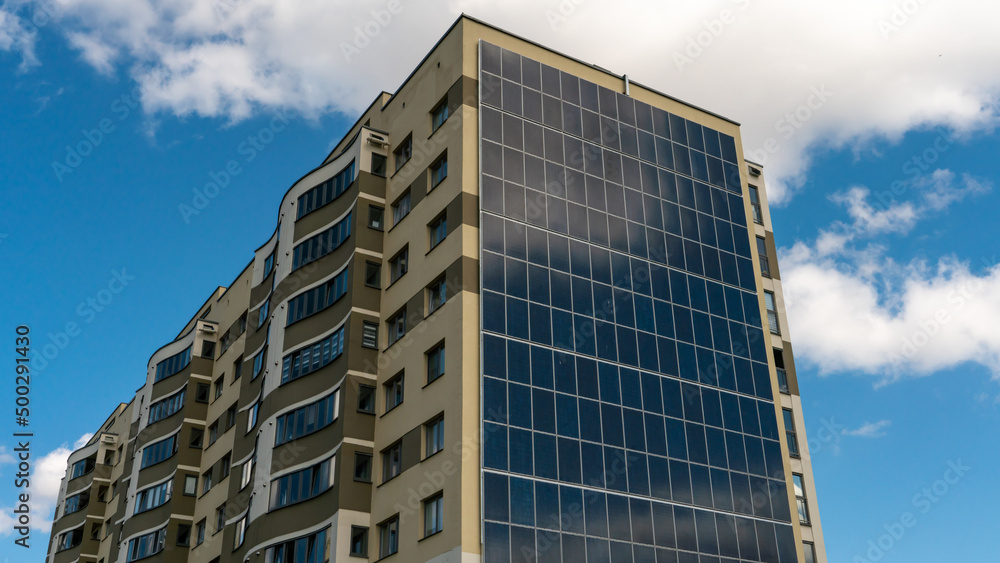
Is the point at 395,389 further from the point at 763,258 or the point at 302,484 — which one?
the point at 763,258

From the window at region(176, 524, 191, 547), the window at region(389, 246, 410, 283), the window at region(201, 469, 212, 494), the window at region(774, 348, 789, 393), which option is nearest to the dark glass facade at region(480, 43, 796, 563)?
the window at region(774, 348, 789, 393)

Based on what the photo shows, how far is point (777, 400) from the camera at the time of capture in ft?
156

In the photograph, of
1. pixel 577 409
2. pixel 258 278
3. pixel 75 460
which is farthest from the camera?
pixel 75 460

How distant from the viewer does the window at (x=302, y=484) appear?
136ft

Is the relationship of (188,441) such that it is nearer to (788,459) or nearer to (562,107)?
(562,107)

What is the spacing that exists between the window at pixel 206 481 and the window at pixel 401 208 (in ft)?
77.1

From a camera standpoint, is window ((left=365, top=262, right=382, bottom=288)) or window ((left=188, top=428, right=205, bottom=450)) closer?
window ((left=365, top=262, right=382, bottom=288))

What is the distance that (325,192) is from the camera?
167 ft

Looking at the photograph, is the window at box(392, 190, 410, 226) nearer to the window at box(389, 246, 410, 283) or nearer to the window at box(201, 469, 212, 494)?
the window at box(389, 246, 410, 283)

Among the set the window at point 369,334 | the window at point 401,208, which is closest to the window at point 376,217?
the window at point 401,208

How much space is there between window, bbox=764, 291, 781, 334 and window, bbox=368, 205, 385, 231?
2139 cm

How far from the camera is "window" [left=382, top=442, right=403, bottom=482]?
133 ft

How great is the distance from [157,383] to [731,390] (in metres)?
42.4

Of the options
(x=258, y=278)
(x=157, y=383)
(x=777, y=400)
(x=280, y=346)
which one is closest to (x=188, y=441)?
(x=157, y=383)
